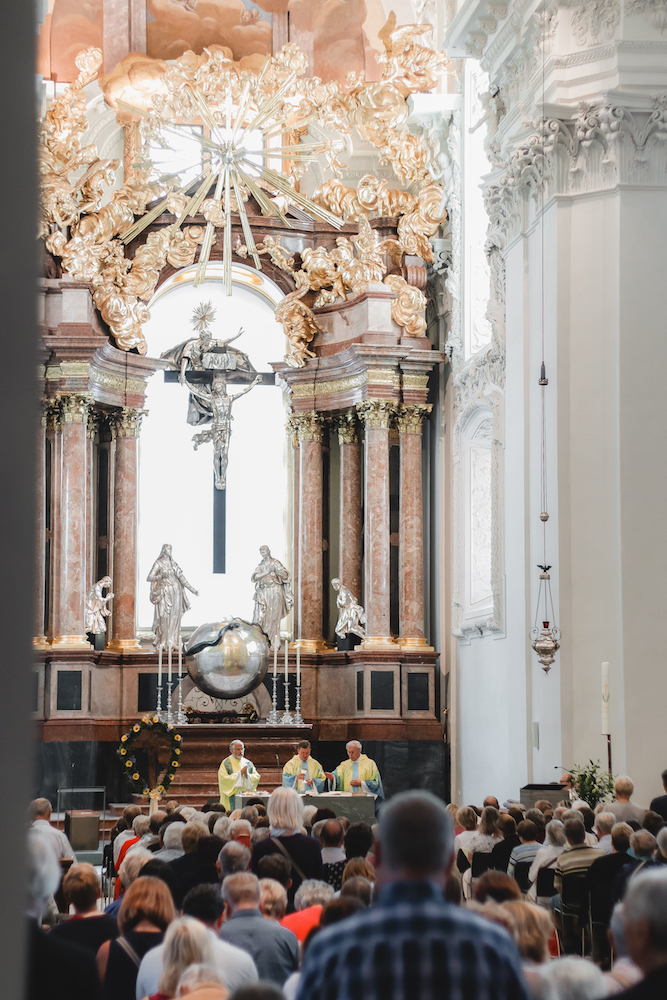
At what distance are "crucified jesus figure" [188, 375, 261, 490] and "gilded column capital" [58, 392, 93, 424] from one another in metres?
1.91

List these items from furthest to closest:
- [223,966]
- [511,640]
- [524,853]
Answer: [511,640], [524,853], [223,966]

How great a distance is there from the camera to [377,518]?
21.8 m

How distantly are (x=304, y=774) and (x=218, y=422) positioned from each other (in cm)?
861

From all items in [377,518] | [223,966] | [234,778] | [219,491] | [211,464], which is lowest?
[234,778]

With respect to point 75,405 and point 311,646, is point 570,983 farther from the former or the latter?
point 311,646

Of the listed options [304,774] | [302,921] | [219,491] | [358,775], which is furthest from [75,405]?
[302,921]

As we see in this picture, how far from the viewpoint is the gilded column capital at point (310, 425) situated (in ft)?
74.5

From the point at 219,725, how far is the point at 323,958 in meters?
17.4

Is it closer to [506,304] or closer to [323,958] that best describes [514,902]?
[323,958]

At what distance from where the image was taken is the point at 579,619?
14.7 m

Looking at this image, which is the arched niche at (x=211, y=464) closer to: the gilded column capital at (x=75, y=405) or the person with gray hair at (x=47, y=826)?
the gilded column capital at (x=75, y=405)

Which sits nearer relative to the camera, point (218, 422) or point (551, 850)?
point (551, 850)

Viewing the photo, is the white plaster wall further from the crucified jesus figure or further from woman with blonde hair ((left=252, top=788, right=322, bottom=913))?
woman with blonde hair ((left=252, top=788, right=322, bottom=913))

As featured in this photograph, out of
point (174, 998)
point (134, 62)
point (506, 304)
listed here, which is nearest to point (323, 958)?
point (174, 998)
